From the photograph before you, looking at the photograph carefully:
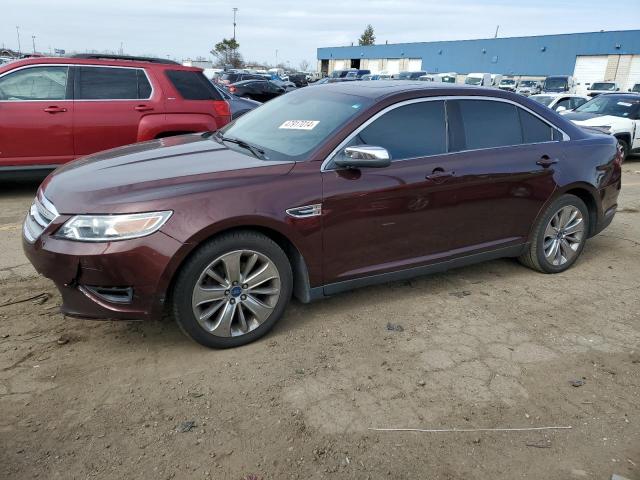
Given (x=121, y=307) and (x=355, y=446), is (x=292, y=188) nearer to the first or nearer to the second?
(x=121, y=307)

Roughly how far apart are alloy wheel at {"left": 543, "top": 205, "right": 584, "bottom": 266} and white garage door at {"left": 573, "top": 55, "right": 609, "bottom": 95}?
144 feet

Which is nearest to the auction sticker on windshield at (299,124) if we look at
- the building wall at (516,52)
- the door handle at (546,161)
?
the door handle at (546,161)

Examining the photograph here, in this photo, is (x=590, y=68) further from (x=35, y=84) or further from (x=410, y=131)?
(x=410, y=131)

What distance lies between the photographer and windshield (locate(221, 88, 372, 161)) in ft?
12.0

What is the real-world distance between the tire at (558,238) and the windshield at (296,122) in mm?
2006

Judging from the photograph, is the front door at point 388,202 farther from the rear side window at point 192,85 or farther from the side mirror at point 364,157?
the rear side window at point 192,85

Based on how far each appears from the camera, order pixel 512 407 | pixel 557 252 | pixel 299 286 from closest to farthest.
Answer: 1. pixel 512 407
2. pixel 299 286
3. pixel 557 252

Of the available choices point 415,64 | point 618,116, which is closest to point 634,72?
point 415,64

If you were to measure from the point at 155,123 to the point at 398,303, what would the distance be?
4.54 m

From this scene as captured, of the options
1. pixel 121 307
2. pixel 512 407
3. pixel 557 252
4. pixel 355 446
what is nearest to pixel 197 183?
pixel 121 307

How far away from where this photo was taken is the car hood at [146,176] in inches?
118

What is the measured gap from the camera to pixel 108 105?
6859 millimetres

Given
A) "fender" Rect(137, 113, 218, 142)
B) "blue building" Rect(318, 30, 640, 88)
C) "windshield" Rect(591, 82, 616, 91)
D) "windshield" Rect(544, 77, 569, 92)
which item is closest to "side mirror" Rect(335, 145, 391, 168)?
"fender" Rect(137, 113, 218, 142)

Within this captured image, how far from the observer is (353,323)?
3756 millimetres
